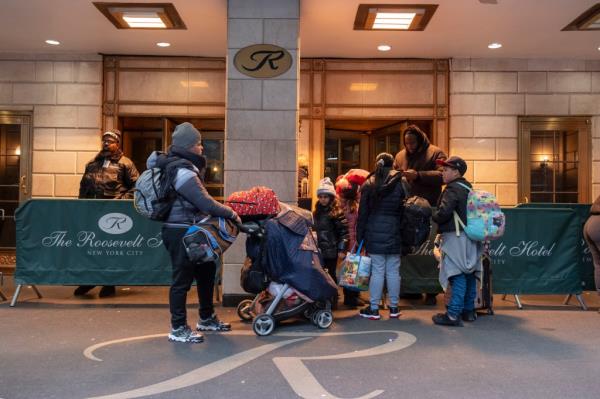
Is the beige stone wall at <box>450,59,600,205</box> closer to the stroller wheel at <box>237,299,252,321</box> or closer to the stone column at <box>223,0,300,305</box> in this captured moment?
the stone column at <box>223,0,300,305</box>

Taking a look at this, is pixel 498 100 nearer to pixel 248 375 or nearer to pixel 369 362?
pixel 369 362

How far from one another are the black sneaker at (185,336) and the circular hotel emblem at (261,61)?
307 centimetres

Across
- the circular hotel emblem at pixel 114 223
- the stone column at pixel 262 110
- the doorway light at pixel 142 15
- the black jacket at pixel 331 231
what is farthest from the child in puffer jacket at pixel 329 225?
the doorway light at pixel 142 15

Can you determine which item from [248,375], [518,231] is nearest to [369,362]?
[248,375]

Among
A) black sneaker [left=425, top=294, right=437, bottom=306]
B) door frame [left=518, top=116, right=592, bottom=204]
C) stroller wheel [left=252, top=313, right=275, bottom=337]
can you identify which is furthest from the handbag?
door frame [left=518, top=116, right=592, bottom=204]

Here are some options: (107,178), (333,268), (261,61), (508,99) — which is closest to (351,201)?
(333,268)

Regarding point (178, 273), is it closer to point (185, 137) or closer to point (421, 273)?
point (185, 137)

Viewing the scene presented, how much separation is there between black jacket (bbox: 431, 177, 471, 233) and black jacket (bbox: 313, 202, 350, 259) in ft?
3.54

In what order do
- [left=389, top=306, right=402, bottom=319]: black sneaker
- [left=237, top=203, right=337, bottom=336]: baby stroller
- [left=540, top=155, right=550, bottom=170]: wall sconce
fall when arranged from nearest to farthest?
1. [left=237, top=203, right=337, bottom=336]: baby stroller
2. [left=389, top=306, right=402, bottom=319]: black sneaker
3. [left=540, top=155, right=550, bottom=170]: wall sconce

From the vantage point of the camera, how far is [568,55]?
9.02m

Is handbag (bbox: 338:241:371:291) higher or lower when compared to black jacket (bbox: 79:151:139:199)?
lower

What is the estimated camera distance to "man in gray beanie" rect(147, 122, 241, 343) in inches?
175

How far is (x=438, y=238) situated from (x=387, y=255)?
585 millimetres

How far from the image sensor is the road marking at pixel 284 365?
3.43 metres
